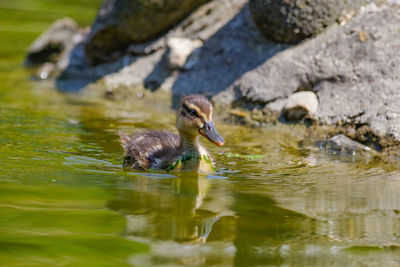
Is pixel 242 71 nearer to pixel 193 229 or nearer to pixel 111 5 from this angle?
pixel 111 5

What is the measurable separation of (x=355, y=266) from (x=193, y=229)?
107 cm

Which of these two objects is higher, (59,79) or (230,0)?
(230,0)

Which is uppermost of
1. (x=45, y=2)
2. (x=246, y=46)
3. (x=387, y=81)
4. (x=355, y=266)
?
(x=45, y=2)

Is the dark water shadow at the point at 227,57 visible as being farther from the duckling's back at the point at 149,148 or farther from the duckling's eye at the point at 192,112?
the duckling's eye at the point at 192,112

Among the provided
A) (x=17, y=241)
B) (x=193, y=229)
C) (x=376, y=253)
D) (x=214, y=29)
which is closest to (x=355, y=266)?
(x=376, y=253)

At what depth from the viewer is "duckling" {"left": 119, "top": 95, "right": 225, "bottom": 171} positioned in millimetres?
6250

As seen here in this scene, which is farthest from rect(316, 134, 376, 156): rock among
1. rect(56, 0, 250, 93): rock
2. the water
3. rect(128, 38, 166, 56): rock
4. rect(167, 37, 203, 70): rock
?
rect(128, 38, 166, 56): rock

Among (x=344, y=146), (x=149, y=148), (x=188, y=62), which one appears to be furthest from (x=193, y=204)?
(x=188, y=62)

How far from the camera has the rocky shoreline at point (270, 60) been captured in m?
7.95

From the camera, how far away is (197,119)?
629 centimetres

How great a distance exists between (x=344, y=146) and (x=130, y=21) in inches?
206

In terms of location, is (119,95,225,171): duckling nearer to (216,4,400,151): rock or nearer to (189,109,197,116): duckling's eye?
(189,109,197,116): duckling's eye

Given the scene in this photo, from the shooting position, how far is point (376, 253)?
3.87 m

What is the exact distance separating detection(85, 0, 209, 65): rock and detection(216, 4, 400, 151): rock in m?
2.43
